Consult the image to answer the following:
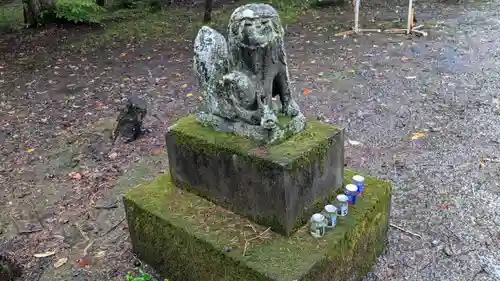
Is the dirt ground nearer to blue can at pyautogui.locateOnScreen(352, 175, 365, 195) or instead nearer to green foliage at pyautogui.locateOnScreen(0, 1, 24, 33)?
blue can at pyautogui.locateOnScreen(352, 175, 365, 195)

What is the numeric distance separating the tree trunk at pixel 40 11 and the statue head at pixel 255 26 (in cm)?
998

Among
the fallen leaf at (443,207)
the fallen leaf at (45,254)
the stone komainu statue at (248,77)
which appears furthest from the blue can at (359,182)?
the fallen leaf at (45,254)

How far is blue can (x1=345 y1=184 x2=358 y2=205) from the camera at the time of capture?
353 cm

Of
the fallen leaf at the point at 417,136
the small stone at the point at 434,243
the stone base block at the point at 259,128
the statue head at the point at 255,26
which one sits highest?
the statue head at the point at 255,26

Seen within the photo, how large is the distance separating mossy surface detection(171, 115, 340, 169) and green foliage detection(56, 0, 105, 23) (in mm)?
9122

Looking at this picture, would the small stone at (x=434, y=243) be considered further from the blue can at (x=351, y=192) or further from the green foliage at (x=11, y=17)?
the green foliage at (x=11, y=17)

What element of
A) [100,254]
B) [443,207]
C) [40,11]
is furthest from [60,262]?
[40,11]

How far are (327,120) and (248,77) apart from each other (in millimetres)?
3292

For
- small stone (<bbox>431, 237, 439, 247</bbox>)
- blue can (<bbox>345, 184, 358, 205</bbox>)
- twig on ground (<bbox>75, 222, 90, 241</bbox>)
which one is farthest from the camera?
twig on ground (<bbox>75, 222, 90, 241</bbox>)

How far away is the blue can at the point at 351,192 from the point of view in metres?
3.53

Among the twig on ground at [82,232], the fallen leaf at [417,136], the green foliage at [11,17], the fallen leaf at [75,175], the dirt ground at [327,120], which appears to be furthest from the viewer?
the green foliage at [11,17]

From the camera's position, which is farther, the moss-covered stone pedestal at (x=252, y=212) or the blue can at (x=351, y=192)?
the blue can at (x=351, y=192)

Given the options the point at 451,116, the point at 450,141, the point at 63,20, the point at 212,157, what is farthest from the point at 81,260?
the point at 63,20

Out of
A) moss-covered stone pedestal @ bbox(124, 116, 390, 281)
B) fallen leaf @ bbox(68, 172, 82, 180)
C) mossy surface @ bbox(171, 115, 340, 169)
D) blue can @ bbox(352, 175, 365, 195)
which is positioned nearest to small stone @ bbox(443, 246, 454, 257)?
moss-covered stone pedestal @ bbox(124, 116, 390, 281)
